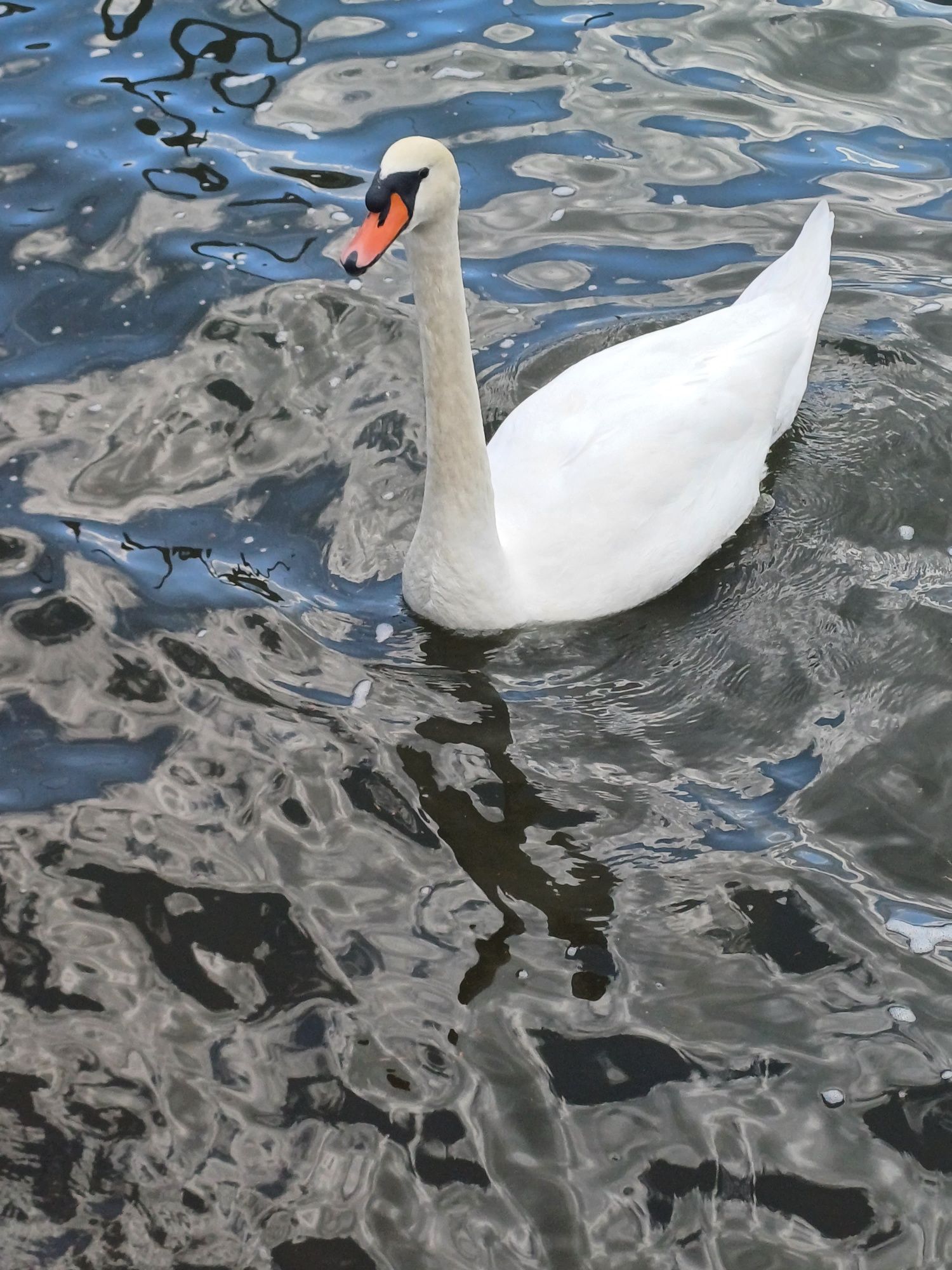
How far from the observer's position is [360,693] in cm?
561

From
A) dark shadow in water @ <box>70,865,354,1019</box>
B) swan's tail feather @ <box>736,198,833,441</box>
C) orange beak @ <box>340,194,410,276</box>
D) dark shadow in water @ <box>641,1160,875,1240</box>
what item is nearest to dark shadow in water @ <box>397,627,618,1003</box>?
dark shadow in water @ <box>70,865,354,1019</box>

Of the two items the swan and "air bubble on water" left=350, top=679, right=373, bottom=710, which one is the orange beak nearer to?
the swan

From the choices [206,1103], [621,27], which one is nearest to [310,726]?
[206,1103]

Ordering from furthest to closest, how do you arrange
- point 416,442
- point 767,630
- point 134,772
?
point 416,442 < point 767,630 < point 134,772

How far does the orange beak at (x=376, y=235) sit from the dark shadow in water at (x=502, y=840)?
177 centimetres

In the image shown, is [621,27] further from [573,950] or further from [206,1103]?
[206,1103]

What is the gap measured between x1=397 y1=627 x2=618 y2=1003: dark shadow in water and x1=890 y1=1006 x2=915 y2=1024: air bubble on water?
85cm

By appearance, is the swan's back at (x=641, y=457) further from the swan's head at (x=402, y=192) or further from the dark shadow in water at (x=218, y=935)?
the dark shadow in water at (x=218, y=935)

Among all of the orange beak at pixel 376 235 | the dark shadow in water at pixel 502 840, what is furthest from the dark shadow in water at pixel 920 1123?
the orange beak at pixel 376 235

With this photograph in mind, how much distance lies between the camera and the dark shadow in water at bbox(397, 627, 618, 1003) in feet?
15.4

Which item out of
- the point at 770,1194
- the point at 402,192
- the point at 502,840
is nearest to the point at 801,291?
the point at 402,192

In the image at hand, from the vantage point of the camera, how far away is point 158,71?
32.2 ft

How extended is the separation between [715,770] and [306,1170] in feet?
6.81

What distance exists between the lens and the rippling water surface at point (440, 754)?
410 centimetres
